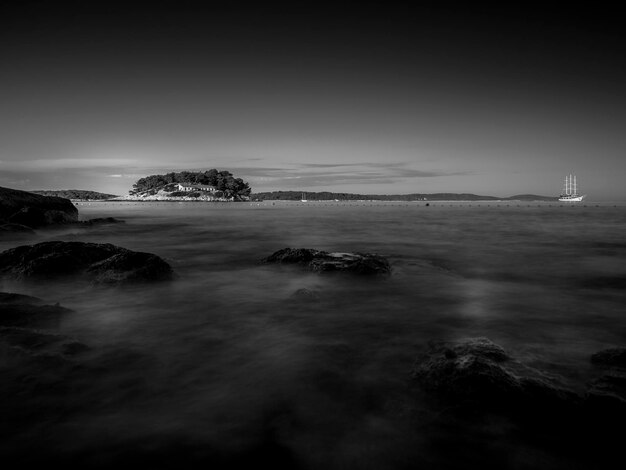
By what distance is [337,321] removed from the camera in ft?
20.7

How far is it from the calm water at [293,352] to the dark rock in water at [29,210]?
18.1 m

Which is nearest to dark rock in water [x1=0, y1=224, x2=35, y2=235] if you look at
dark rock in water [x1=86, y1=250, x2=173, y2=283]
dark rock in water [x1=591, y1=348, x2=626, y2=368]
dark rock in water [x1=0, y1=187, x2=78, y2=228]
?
dark rock in water [x1=0, y1=187, x2=78, y2=228]

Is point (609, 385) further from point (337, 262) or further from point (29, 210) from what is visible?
point (29, 210)

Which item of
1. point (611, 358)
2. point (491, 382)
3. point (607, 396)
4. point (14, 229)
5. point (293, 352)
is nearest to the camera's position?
point (607, 396)

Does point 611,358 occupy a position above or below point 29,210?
below

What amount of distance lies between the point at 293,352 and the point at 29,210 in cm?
2499

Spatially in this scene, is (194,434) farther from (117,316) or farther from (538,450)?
(117,316)

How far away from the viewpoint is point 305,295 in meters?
7.66

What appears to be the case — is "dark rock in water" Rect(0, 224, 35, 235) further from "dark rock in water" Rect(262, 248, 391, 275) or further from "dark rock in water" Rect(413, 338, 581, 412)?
"dark rock in water" Rect(413, 338, 581, 412)

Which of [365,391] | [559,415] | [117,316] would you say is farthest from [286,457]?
[117,316]

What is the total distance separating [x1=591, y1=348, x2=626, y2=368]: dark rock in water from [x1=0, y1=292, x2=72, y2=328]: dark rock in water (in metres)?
7.62

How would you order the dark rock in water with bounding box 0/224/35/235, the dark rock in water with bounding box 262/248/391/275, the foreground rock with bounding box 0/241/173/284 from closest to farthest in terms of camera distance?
the foreground rock with bounding box 0/241/173/284 → the dark rock in water with bounding box 262/248/391/275 → the dark rock in water with bounding box 0/224/35/235

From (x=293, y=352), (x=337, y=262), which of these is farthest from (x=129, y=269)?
(x=293, y=352)

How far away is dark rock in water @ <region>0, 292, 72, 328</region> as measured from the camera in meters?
5.32
